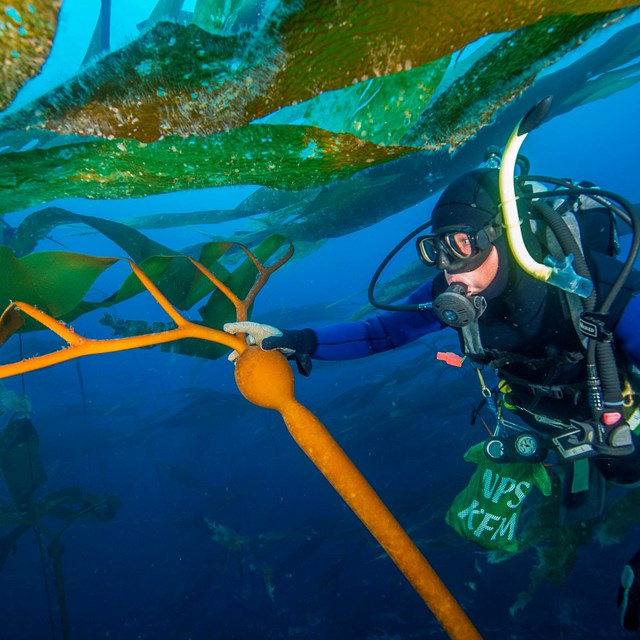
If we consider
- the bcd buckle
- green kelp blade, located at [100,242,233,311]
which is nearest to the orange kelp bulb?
green kelp blade, located at [100,242,233,311]

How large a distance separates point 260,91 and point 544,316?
2.29 m

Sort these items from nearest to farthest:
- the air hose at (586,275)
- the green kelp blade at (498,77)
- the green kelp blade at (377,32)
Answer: the green kelp blade at (377,32), the green kelp blade at (498,77), the air hose at (586,275)

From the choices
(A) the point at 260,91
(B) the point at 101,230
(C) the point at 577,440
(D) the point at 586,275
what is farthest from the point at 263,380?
(C) the point at 577,440

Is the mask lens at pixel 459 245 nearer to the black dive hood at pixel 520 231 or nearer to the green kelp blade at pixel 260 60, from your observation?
the black dive hood at pixel 520 231

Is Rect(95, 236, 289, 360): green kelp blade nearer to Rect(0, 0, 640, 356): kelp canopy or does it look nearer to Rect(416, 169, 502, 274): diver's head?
Rect(0, 0, 640, 356): kelp canopy

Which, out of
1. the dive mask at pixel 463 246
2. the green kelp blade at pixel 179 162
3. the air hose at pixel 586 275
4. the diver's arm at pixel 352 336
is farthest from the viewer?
the dive mask at pixel 463 246

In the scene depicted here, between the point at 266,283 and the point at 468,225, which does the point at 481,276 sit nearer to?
the point at 468,225

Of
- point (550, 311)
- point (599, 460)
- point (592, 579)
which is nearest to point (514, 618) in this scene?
point (592, 579)

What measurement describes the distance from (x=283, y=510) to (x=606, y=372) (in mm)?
9382

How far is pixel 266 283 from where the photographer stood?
215 inches

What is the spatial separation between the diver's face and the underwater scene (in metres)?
0.72

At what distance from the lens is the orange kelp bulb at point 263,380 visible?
4.58ft

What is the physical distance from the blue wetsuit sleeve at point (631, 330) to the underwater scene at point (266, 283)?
3.67 feet

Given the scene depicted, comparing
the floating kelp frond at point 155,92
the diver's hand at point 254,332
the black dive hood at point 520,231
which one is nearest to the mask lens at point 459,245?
the black dive hood at point 520,231
